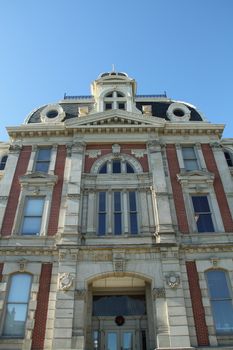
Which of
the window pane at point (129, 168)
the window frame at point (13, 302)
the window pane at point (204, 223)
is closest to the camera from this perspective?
the window frame at point (13, 302)

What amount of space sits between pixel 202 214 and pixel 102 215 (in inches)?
227

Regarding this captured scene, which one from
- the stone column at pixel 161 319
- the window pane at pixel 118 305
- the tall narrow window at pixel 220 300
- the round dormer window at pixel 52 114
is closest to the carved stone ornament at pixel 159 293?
the stone column at pixel 161 319

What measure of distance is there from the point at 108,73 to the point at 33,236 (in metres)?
16.9

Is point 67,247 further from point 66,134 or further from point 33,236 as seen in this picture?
point 66,134

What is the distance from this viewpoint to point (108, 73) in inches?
1136

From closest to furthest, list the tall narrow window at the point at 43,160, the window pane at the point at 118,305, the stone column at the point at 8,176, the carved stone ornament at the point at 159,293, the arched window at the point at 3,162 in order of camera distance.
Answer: the carved stone ornament at the point at 159,293 < the window pane at the point at 118,305 < the stone column at the point at 8,176 < the tall narrow window at the point at 43,160 < the arched window at the point at 3,162

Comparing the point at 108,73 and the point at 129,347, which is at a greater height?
the point at 108,73

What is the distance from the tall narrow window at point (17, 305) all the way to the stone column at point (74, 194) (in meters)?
2.92

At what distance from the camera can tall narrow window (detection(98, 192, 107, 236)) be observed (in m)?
18.3

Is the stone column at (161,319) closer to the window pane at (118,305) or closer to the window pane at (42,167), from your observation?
the window pane at (118,305)

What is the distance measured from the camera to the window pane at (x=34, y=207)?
19094 millimetres

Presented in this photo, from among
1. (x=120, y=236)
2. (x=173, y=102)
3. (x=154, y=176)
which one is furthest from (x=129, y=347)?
(x=173, y=102)

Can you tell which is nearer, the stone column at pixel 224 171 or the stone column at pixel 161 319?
the stone column at pixel 161 319

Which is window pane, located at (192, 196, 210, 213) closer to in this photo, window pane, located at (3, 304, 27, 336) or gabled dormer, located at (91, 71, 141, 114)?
gabled dormer, located at (91, 71, 141, 114)
